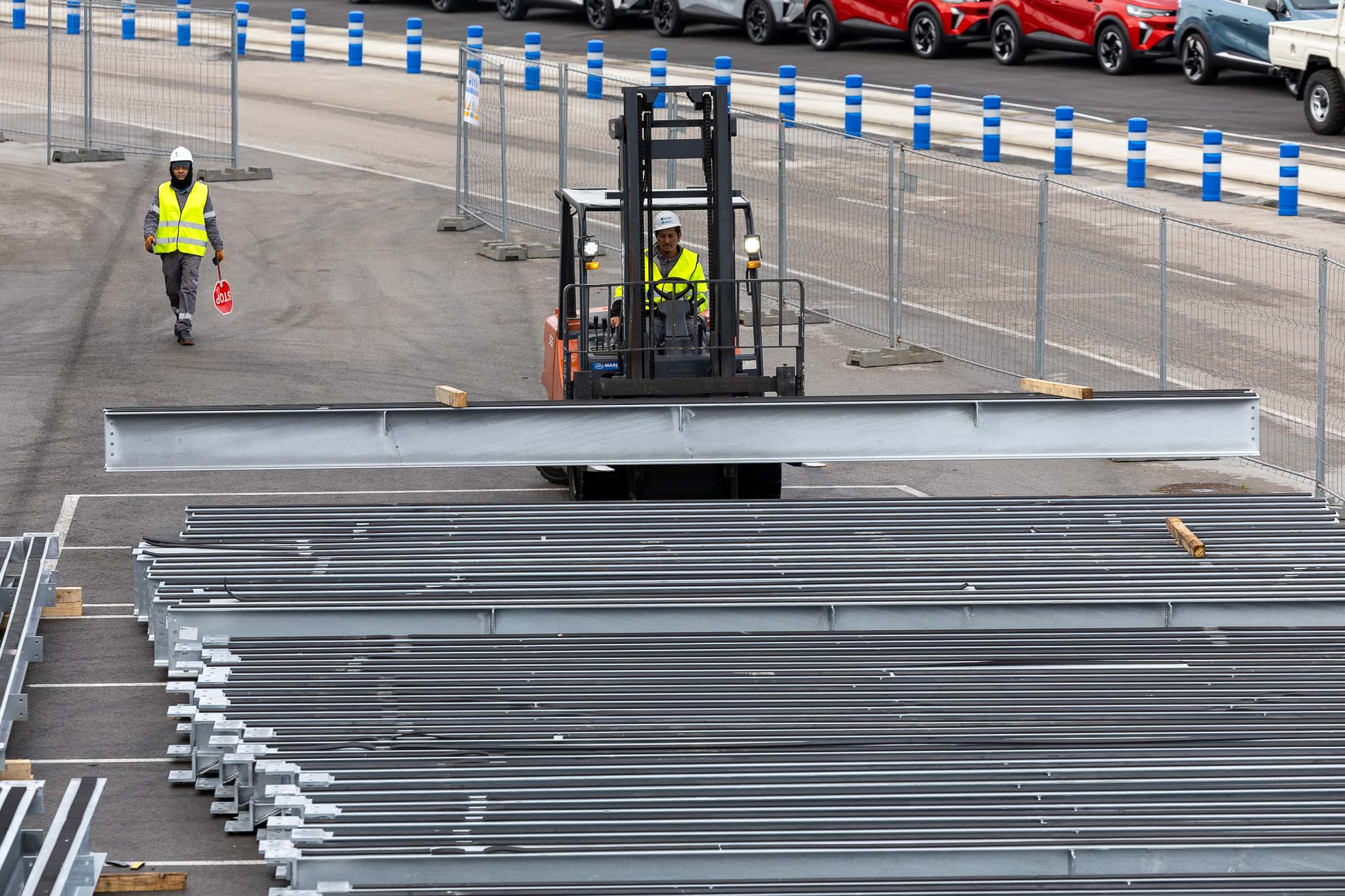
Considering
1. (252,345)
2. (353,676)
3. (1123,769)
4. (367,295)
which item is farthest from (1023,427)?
(367,295)

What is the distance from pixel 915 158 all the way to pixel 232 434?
52.8 ft

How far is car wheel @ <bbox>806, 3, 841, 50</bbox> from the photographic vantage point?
36.5 meters

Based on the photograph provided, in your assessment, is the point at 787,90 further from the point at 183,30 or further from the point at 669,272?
the point at 669,272

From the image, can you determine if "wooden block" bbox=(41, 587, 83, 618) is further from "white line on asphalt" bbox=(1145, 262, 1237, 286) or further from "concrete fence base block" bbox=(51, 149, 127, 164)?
"concrete fence base block" bbox=(51, 149, 127, 164)

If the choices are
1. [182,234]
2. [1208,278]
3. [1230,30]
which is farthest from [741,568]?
[1230,30]

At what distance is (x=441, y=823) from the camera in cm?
825

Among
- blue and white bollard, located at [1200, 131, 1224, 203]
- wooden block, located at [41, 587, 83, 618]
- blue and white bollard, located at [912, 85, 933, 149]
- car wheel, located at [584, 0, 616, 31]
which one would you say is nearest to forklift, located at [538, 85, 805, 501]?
wooden block, located at [41, 587, 83, 618]

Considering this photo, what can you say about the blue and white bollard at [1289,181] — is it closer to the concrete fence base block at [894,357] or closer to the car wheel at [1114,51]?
the concrete fence base block at [894,357]

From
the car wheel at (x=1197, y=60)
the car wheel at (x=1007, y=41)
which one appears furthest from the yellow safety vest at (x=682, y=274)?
the car wheel at (x=1007, y=41)

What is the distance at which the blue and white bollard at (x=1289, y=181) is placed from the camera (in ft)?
77.0

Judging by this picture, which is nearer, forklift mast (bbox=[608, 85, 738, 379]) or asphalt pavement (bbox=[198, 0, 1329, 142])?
forklift mast (bbox=[608, 85, 738, 379])

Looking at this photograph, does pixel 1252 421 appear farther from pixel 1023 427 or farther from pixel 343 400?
pixel 343 400

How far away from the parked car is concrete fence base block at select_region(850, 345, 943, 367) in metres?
13.8

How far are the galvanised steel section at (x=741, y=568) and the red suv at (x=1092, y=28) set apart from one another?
21.8 meters
